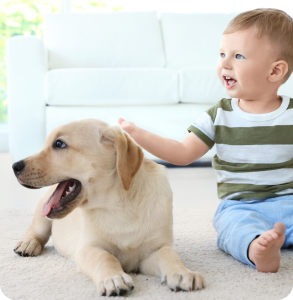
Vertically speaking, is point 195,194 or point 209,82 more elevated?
point 209,82

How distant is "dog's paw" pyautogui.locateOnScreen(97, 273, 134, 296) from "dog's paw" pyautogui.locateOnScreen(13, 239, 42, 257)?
397 mm

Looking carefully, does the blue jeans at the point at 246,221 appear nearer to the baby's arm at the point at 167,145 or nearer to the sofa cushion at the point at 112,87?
the baby's arm at the point at 167,145

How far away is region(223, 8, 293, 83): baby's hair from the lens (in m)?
1.37

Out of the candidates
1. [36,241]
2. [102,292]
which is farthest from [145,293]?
[36,241]

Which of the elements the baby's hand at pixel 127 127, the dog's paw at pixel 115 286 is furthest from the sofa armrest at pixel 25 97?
the dog's paw at pixel 115 286

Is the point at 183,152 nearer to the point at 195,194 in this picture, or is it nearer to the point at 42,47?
the point at 195,194

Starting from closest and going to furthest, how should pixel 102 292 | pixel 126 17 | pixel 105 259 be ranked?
pixel 102 292, pixel 105 259, pixel 126 17

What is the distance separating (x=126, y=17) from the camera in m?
3.77

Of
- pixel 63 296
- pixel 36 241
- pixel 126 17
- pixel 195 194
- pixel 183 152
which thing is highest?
pixel 126 17

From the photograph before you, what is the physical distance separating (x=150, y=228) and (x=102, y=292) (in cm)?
25

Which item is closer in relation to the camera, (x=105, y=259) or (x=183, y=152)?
(x=105, y=259)

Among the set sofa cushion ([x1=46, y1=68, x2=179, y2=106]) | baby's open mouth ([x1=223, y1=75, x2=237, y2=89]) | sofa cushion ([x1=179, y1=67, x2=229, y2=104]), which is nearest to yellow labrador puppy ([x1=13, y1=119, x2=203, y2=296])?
baby's open mouth ([x1=223, y1=75, x2=237, y2=89])

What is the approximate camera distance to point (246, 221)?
49.6 inches

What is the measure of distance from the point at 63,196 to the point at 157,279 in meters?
0.35
